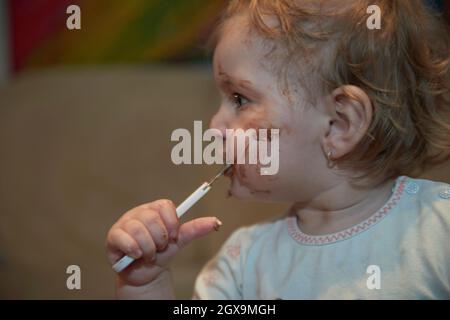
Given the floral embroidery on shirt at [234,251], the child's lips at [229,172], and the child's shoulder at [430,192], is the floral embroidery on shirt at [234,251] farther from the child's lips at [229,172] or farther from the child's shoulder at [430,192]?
→ the child's shoulder at [430,192]

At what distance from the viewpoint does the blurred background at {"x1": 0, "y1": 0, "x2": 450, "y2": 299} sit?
3.68ft

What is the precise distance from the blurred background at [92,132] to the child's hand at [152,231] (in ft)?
1.15

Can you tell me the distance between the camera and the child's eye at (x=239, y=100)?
640 mm

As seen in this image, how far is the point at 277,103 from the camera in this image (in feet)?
2.05

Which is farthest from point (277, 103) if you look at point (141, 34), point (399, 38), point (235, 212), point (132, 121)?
point (141, 34)

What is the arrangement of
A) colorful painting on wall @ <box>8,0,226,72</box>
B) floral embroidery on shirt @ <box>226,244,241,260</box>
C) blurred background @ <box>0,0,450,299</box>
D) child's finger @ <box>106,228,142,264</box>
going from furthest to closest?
colorful painting on wall @ <box>8,0,226,72</box>, blurred background @ <box>0,0,450,299</box>, floral embroidery on shirt @ <box>226,244,241,260</box>, child's finger @ <box>106,228,142,264</box>

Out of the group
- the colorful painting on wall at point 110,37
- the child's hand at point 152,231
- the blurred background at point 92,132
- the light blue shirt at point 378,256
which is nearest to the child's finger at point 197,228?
the child's hand at point 152,231

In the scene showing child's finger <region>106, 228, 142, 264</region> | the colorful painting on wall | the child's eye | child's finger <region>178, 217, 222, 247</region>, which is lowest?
child's finger <region>106, 228, 142, 264</region>

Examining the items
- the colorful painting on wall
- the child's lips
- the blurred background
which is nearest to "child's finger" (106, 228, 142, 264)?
the child's lips

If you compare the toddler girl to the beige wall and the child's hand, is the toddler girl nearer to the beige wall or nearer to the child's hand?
the child's hand

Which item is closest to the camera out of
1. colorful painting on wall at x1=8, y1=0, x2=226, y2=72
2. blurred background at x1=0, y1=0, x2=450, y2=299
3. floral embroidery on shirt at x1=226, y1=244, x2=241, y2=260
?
floral embroidery on shirt at x1=226, y1=244, x2=241, y2=260

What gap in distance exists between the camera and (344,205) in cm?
66
